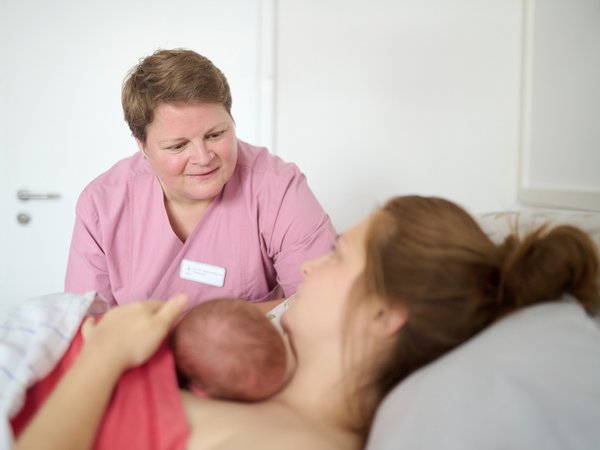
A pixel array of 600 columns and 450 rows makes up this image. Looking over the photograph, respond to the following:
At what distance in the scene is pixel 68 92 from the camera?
102 inches

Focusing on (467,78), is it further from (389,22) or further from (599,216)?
(599,216)

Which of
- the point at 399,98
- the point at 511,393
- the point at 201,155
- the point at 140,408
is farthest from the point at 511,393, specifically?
the point at 399,98

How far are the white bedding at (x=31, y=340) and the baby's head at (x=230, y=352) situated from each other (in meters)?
0.18

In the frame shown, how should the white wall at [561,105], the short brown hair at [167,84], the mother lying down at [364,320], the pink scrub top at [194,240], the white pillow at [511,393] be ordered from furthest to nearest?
the white wall at [561,105]
the pink scrub top at [194,240]
the short brown hair at [167,84]
the mother lying down at [364,320]
the white pillow at [511,393]

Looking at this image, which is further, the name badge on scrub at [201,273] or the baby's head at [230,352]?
the name badge on scrub at [201,273]

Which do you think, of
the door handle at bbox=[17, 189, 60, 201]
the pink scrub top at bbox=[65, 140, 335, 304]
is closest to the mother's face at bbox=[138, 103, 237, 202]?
the pink scrub top at bbox=[65, 140, 335, 304]

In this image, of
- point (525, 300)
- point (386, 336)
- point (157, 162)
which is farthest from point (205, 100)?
point (525, 300)

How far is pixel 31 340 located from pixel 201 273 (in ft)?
2.56

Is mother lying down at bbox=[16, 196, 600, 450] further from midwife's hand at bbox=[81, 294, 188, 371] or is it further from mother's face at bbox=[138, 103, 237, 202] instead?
mother's face at bbox=[138, 103, 237, 202]

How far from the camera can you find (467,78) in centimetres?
263

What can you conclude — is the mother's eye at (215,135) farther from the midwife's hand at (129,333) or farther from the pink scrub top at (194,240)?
Result: the midwife's hand at (129,333)

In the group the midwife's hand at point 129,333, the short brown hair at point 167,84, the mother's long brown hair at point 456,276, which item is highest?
the short brown hair at point 167,84

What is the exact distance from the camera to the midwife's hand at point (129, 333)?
77 centimetres

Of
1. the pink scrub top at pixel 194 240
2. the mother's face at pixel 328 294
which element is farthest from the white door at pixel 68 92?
the mother's face at pixel 328 294
